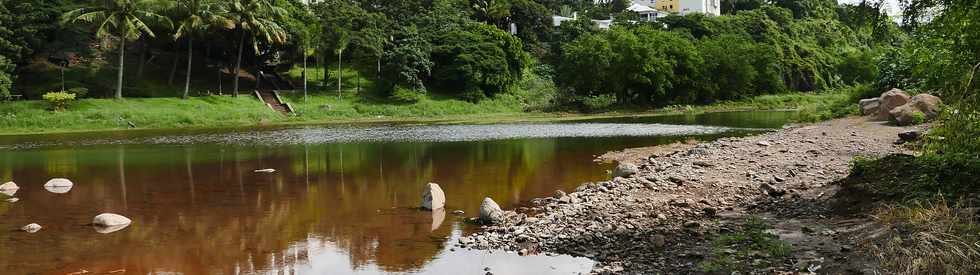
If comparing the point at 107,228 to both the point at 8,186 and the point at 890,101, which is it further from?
the point at 890,101

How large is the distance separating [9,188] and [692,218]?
23.0 meters

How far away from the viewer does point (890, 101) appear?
132 feet

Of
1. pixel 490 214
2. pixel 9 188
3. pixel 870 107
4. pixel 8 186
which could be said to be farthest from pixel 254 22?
pixel 490 214

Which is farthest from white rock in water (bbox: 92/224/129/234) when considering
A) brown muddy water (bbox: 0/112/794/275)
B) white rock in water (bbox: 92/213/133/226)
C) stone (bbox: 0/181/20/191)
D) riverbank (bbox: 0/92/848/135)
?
riverbank (bbox: 0/92/848/135)

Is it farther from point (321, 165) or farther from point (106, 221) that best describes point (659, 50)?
point (106, 221)

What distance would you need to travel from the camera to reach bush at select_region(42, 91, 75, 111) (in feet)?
193

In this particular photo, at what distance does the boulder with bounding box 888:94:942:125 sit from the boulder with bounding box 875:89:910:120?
1.02m

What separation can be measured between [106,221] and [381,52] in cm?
6558

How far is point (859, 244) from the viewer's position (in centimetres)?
1120

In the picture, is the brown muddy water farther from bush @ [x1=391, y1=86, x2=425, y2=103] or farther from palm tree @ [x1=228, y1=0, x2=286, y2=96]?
bush @ [x1=391, y1=86, x2=425, y2=103]

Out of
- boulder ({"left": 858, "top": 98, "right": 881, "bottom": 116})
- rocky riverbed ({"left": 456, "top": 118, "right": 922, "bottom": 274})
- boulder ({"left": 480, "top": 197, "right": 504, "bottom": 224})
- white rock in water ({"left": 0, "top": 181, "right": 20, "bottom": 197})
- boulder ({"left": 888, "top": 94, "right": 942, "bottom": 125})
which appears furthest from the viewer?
boulder ({"left": 858, "top": 98, "right": 881, "bottom": 116})

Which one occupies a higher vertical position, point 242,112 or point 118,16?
point 118,16

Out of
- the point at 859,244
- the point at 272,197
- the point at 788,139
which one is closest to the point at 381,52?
the point at 788,139

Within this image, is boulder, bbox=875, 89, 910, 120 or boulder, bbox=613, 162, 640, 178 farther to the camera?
boulder, bbox=875, 89, 910, 120
